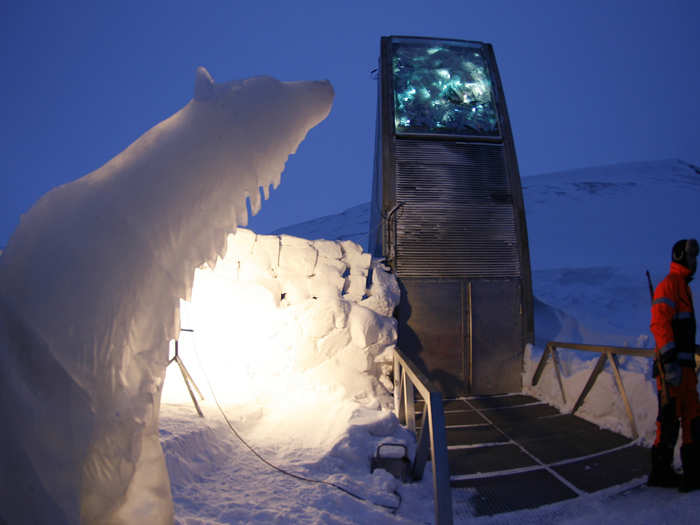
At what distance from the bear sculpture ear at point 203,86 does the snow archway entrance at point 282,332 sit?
12.6 feet

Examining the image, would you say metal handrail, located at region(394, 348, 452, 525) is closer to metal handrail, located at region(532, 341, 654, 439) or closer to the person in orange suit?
the person in orange suit

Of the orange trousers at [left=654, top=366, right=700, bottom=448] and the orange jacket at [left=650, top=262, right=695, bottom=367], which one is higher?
the orange jacket at [left=650, top=262, right=695, bottom=367]

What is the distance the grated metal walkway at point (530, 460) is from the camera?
3.02 metres

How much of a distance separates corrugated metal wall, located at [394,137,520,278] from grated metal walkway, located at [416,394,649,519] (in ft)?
8.81

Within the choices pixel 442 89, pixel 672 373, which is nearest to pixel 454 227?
pixel 442 89

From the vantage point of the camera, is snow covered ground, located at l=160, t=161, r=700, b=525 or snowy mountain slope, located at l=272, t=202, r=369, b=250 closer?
snow covered ground, located at l=160, t=161, r=700, b=525

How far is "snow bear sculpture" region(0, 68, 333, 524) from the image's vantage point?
1.12m

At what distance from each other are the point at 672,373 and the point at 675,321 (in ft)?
1.33

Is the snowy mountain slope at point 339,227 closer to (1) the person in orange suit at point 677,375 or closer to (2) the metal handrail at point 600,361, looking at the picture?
(2) the metal handrail at point 600,361

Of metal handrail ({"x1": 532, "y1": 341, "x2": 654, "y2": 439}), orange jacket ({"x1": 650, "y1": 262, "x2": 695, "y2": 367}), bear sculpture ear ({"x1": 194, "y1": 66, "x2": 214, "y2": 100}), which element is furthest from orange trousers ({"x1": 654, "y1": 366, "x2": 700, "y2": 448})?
bear sculpture ear ({"x1": 194, "y1": 66, "x2": 214, "y2": 100})

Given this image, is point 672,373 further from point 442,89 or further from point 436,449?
point 442,89

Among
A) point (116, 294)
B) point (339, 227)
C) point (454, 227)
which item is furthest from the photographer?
point (339, 227)

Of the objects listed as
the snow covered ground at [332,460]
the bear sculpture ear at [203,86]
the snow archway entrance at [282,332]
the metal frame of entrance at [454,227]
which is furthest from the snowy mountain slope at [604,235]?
the bear sculpture ear at [203,86]

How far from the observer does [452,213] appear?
6.96 metres
